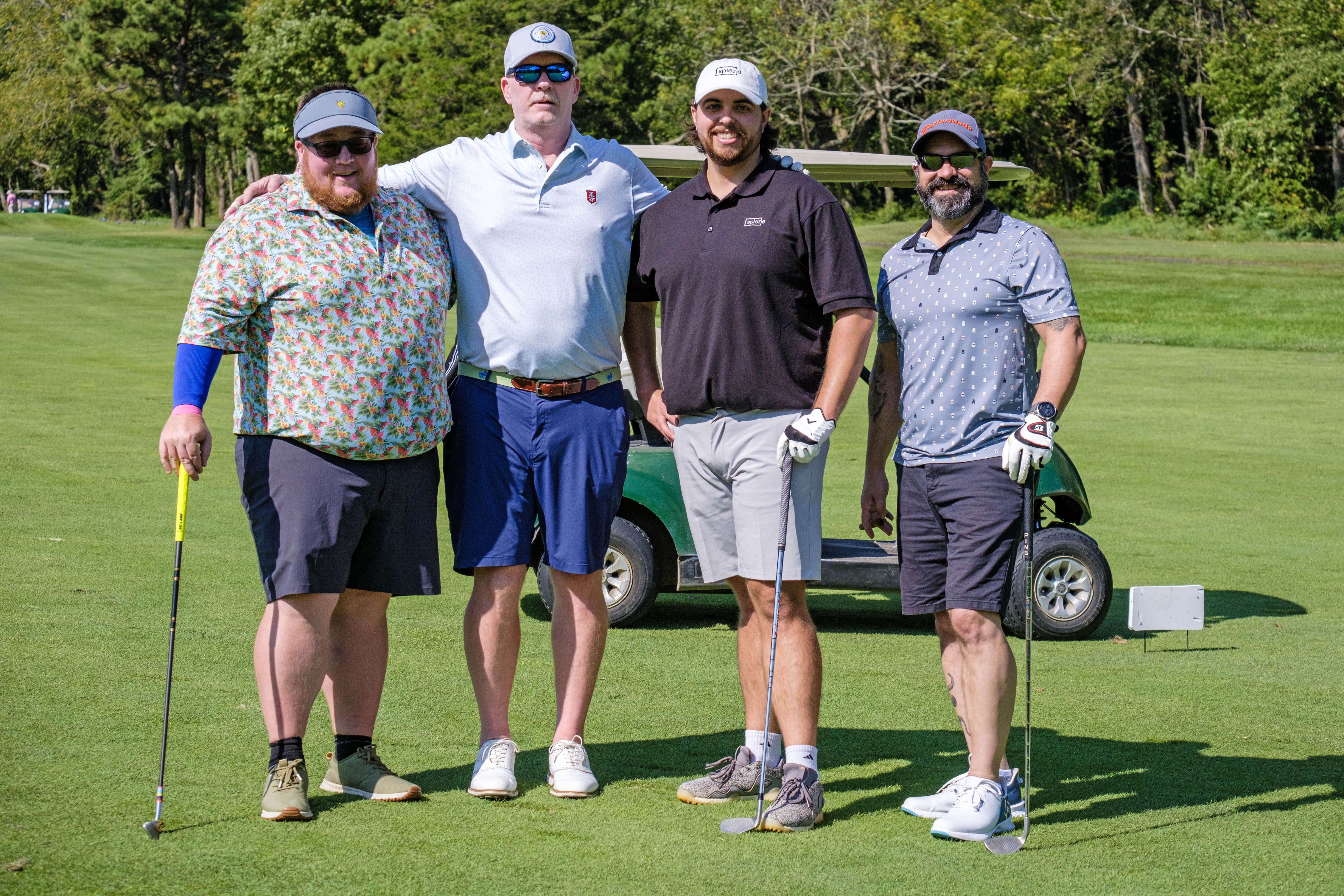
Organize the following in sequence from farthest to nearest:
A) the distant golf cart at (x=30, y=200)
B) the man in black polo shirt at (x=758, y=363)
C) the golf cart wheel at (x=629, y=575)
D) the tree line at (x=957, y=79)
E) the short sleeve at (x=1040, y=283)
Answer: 1. the distant golf cart at (x=30, y=200)
2. the tree line at (x=957, y=79)
3. the golf cart wheel at (x=629, y=575)
4. the man in black polo shirt at (x=758, y=363)
5. the short sleeve at (x=1040, y=283)

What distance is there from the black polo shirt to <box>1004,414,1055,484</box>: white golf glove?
22.9 inches

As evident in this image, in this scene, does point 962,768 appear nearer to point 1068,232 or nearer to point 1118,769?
point 1118,769

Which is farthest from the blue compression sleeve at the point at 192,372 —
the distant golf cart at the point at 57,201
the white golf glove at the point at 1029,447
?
the distant golf cart at the point at 57,201

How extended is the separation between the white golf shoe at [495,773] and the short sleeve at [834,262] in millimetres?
1595

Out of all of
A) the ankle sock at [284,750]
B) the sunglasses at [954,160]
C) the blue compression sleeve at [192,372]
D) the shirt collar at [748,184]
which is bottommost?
the ankle sock at [284,750]

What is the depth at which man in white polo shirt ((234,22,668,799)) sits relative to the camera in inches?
177

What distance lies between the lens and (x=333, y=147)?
13.8ft

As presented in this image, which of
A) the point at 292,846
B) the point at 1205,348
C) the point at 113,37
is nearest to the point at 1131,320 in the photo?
the point at 1205,348

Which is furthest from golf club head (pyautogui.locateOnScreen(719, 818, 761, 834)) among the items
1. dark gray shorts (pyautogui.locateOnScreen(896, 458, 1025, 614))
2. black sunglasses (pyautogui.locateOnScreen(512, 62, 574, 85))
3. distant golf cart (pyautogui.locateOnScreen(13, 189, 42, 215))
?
distant golf cart (pyautogui.locateOnScreen(13, 189, 42, 215))

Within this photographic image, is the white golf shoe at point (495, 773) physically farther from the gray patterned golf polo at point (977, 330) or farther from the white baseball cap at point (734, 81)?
the white baseball cap at point (734, 81)

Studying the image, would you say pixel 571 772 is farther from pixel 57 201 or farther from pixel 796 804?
pixel 57 201

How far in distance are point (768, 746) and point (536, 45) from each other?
2.24 m

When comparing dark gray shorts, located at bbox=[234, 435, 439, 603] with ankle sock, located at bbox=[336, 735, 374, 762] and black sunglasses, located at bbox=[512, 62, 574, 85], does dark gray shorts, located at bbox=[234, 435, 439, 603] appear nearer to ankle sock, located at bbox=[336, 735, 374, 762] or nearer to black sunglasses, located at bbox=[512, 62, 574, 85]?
ankle sock, located at bbox=[336, 735, 374, 762]

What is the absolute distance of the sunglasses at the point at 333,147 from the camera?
13.8ft
